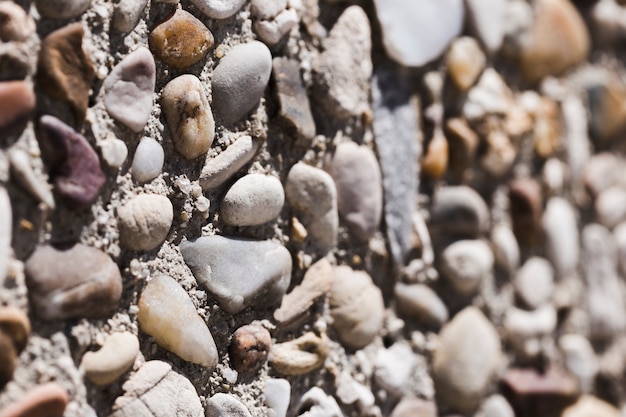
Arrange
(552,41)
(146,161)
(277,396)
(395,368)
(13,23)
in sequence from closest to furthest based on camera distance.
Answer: (13,23) → (146,161) → (277,396) → (395,368) → (552,41)

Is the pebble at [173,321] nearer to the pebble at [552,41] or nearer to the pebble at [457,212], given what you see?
the pebble at [457,212]

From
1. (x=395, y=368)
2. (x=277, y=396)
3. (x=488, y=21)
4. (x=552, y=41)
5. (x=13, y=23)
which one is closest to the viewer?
(x=13, y=23)

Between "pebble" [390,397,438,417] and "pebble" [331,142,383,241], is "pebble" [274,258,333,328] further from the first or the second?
"pebble" [390,397,438,417]

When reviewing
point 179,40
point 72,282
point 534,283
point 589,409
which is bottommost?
point 589,409

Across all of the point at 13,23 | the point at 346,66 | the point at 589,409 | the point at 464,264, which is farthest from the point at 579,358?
the point at 13,23

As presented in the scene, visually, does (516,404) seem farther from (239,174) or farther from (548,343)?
(239,174)

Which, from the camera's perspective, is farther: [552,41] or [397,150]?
[552,41]

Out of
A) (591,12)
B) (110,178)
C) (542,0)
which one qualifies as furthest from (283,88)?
(591,12)

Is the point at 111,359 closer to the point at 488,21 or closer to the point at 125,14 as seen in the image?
the point at 125,14
